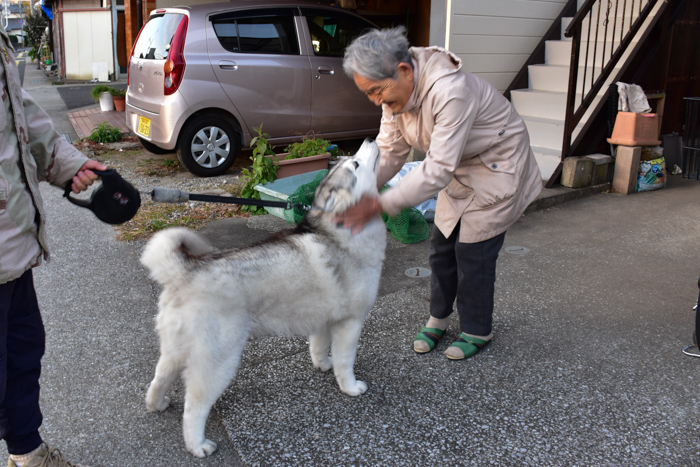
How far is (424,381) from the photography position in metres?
3.02

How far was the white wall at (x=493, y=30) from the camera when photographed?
22.0 ft

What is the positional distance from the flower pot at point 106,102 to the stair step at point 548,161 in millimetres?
9685

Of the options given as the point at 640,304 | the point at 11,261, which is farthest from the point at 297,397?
A: the point at 640,304

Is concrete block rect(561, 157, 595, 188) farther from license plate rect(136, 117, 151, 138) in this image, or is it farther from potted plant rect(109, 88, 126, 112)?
potted plant rect(109, 88, 126, 112)

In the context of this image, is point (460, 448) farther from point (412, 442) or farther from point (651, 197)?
point (651, 197)

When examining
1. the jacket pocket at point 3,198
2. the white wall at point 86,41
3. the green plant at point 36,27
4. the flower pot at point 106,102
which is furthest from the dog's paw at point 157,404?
the green plant at point 36,27

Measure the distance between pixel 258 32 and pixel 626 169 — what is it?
506 centimetres

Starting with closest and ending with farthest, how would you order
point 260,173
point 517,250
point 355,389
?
point 355,389
point 517,250
point 260,173

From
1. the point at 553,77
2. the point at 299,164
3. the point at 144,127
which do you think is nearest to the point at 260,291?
the point at 299,164

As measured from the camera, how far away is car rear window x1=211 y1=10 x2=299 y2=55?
6.91m

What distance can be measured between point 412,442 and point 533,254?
110 inches

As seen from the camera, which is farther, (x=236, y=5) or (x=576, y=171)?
(x=236, y=5)

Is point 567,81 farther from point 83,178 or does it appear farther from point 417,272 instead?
point 83,178

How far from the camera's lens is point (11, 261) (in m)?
1.87
